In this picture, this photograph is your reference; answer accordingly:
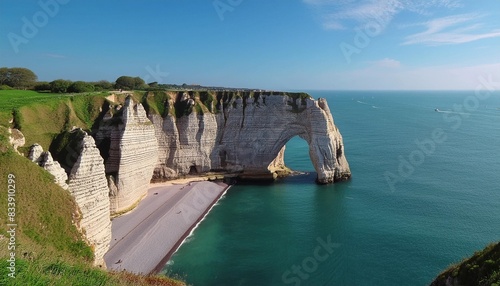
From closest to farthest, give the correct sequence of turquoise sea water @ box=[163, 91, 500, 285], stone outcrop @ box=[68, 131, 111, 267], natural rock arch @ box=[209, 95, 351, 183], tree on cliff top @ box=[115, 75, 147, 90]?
stone outcrop @ box=[68, 131, 111, 267] → turquoise sea water @ box=[163, 91, 500, 285] → natural rock arch @ box=[209, 95, 351, 183] → tree on cliff top @ box=[115, 75, 147, 90]

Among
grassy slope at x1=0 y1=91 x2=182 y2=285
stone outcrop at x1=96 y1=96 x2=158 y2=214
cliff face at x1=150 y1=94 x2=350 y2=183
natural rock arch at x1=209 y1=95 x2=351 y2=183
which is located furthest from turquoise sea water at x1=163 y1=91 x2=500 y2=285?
grassy slope at x1=0 y1=91 x2=182 y2=285

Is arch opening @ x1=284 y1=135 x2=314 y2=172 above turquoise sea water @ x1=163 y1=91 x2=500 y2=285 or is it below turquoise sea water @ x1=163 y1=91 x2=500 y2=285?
above

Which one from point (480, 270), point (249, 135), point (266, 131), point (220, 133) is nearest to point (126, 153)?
point (220, 133)

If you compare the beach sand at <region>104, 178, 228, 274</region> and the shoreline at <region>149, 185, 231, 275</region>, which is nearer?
the shoreline at <region>149, 185, 231, 275</region>

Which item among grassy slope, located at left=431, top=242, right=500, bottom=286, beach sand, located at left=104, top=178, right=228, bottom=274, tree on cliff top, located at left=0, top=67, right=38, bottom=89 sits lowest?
beach sand, located at left=104, top=178, right=228, bottom=274

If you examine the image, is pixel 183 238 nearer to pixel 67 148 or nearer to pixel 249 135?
pixel 67 148

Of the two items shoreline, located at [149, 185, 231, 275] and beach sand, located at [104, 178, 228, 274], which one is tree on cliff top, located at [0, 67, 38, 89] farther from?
shoreline, located at [149, 185, 231, 275]
